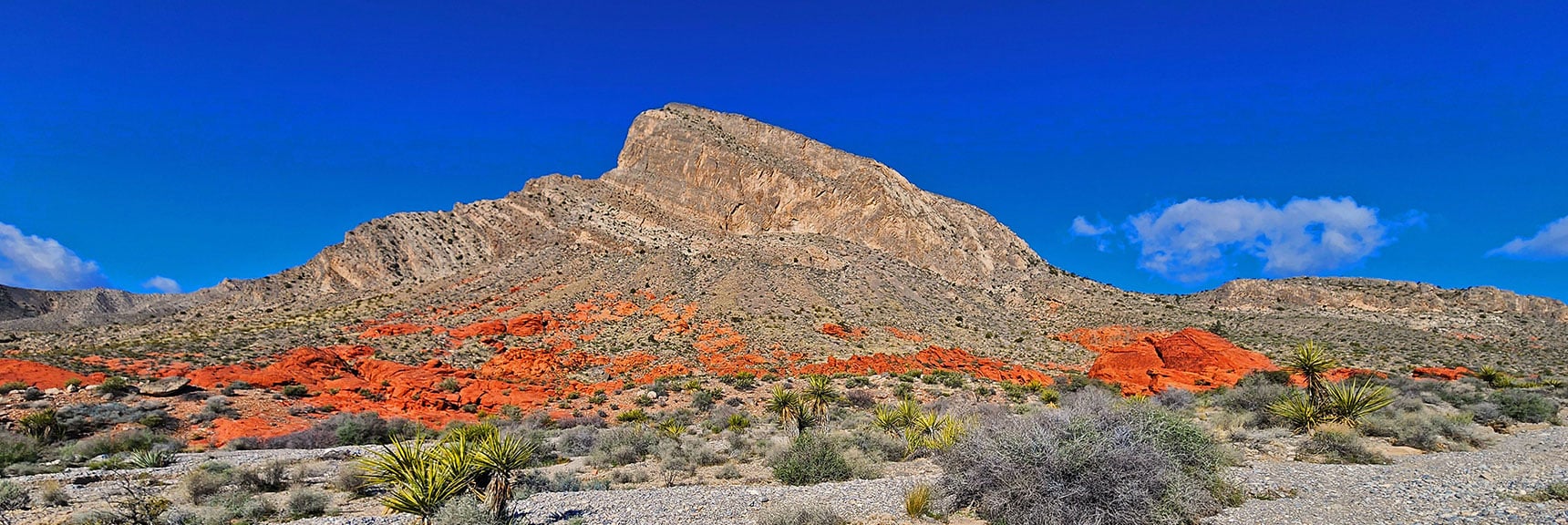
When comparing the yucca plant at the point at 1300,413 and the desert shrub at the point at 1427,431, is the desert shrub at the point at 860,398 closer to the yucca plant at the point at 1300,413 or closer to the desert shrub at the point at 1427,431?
the yucca plant at the point at 1300,413

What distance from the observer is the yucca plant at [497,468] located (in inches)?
324

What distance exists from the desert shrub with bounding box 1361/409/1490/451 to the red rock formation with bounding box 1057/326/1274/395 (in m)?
12.4

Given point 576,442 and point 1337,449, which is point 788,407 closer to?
point 576,442

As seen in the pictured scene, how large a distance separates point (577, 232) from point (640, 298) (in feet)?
48.3

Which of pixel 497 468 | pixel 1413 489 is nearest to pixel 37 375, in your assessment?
pixel 497 468

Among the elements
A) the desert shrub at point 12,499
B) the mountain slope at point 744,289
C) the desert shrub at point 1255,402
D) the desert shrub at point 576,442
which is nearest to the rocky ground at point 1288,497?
the desert shrub at point 12,499

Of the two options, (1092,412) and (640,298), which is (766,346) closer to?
(640,298)

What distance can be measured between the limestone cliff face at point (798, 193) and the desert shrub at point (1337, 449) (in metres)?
39.4

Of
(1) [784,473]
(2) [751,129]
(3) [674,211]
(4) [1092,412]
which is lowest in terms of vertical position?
(1) [784,473]

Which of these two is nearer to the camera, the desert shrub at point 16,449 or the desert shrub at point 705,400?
the desert shrub at point 16,449

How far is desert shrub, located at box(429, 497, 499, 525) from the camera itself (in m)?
7.33

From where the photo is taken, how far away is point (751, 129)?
70500 millimetres

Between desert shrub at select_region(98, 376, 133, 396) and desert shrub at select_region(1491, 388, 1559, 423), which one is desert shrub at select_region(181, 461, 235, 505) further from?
desert shrub at select_region(1491, 388, 1559, 423)

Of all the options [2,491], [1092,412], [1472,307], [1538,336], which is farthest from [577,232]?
[1472,307]
